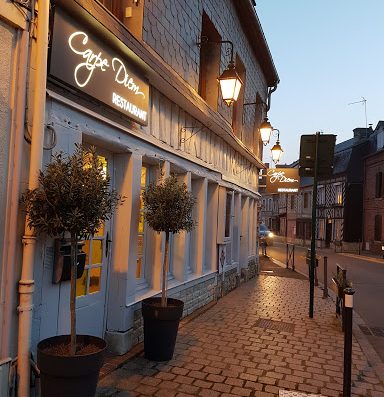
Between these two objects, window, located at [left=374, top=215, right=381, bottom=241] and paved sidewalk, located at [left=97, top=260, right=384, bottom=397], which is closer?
paved sidewalk, located at [left=97, top=260, right=384, bottom=397]

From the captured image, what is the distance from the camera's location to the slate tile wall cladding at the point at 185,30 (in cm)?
579

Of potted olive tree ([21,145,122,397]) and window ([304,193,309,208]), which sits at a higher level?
window ([304,193,309,208])

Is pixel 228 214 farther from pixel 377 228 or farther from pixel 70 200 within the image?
pixel 377 228

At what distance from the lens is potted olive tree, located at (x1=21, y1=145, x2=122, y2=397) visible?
9.85 ft

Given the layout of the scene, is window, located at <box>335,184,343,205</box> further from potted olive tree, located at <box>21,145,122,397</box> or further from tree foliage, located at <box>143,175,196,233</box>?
potted olive tree, located at <box>21,145,122,397</box>

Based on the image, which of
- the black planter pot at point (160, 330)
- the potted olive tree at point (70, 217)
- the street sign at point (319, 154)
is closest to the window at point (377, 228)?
the street sign at point (319, 154)

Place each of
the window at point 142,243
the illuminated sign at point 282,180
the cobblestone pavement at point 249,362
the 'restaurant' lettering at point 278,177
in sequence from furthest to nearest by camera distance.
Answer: the 'restaurant' lettering at point 278,177, the illuminated sign at point 282,180, the window at point 142,243, the cobblestone pavement at point 249,362

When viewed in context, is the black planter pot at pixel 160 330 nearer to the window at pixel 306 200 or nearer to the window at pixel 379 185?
the window at pixel 379 185

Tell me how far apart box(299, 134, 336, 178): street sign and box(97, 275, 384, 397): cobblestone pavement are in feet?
9.13

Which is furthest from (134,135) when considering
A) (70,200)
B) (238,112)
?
(238,112)

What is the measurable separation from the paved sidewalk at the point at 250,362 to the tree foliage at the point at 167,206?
5.36ft

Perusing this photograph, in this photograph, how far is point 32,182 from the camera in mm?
3314

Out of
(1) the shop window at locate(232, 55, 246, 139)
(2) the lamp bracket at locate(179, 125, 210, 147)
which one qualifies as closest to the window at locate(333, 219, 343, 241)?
(1) the shop window at locate(232, 55, 246, 139)

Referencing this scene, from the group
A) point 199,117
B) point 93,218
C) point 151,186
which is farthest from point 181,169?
point 93,218
